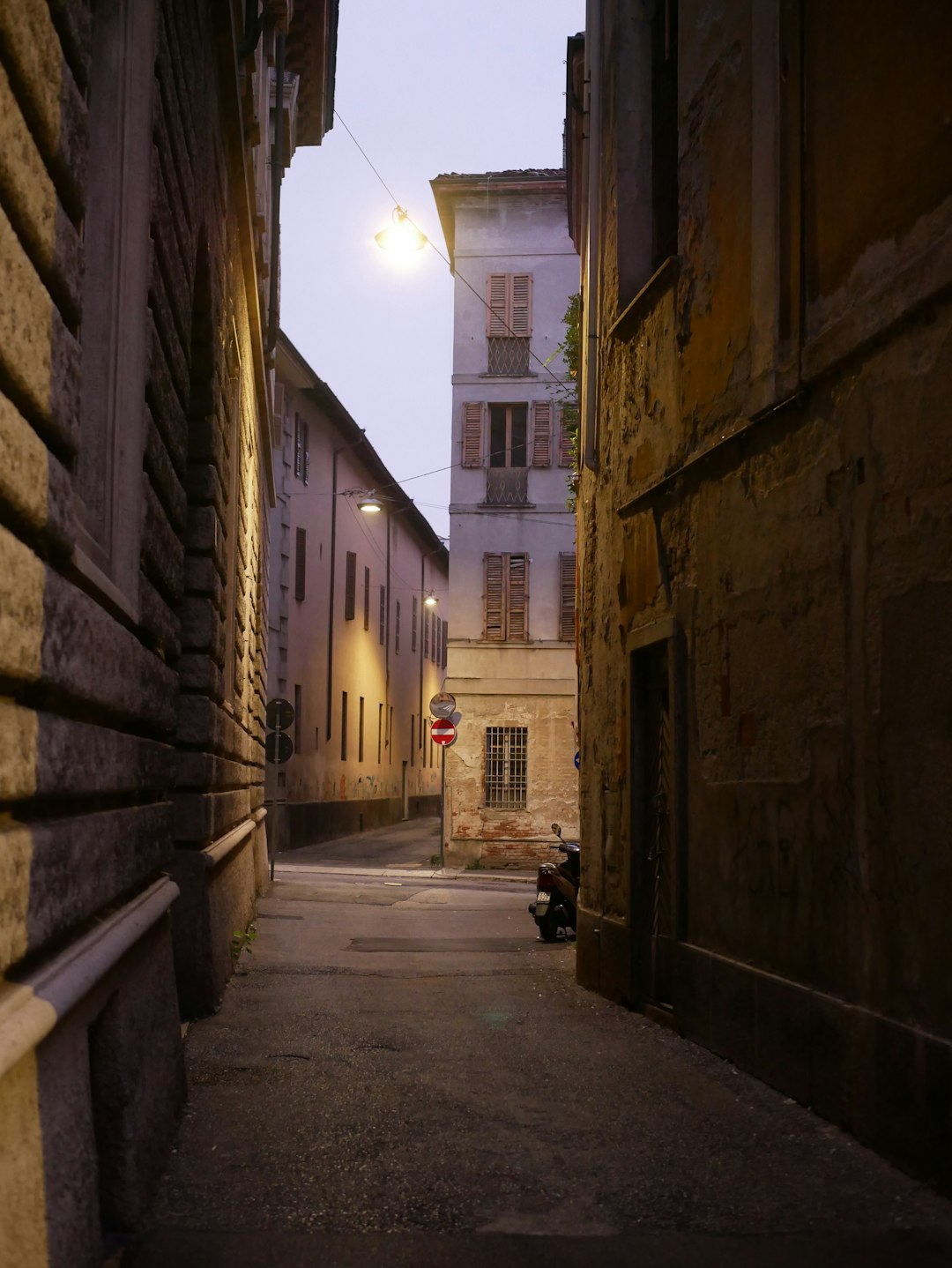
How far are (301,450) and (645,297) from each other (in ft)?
77.5

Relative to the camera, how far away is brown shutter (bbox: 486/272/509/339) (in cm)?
2981

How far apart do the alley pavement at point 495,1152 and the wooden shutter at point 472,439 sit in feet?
68.8

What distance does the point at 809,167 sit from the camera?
6.48 metres

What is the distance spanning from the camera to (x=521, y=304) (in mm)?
29953

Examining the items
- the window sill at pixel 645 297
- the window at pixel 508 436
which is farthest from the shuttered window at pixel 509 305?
the window sill at pixel 645 297

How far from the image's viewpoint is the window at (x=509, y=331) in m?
29.8

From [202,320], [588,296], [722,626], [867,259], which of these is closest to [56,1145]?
[867,259]

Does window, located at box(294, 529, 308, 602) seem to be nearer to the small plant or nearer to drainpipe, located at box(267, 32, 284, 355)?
drainpipe, located at box(267, 32, 284, 355)

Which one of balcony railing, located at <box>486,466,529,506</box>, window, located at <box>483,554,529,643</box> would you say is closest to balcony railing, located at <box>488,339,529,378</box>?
balcony railing, located at <box>486,466,529,506</box>

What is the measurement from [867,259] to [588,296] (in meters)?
5.42

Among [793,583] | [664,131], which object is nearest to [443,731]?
[664,131]

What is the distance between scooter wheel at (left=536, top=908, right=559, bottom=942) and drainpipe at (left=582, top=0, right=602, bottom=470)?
173 inches

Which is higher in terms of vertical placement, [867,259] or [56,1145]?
[867,259]

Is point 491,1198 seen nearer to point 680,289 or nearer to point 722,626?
point 722,626
